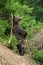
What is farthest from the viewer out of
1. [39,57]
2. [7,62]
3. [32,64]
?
[39,57]

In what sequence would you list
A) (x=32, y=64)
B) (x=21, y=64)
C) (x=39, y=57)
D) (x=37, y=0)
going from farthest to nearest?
1. (x=37, y=0)
2. (x=39, y=57)
3. (x=32, y=64)
4. (x=21, y=64)

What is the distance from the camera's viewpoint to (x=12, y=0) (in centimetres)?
1129

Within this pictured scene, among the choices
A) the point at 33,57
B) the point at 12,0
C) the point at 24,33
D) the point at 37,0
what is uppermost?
the point at 12,0

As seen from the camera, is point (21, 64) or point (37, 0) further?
point (37, 0)

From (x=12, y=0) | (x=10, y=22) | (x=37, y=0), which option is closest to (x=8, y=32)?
(x=10, y=22)

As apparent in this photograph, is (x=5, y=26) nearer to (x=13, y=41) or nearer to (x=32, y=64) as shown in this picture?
(x=13, y=41)

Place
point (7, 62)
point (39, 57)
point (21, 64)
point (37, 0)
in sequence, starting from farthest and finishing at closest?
1. point (37, 0)
2. point (39, 57)
3. point (21, 64)
4. point (7, 62)

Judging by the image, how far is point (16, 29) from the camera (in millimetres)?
11453

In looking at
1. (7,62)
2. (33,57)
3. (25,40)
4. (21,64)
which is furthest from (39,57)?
(7,62)

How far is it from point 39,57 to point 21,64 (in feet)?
6.89

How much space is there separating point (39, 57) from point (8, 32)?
1645mm

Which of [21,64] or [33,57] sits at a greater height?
[21,64]

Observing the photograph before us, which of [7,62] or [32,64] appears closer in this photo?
[7,62]

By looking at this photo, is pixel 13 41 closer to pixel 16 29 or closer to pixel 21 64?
pixel 16 29
